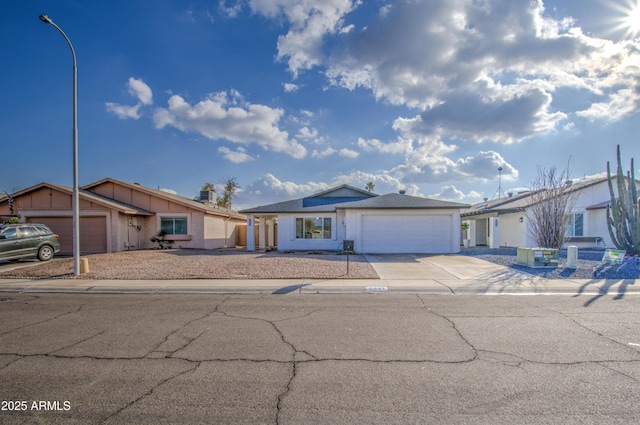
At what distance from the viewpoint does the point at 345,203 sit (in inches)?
858

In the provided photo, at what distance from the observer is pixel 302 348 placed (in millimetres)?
4941

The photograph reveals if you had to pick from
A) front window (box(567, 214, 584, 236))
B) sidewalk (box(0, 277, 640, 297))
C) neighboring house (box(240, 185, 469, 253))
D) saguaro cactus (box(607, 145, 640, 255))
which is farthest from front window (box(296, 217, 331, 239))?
front window (box(567, 214, 584, 236))

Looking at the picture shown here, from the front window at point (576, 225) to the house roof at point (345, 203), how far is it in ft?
29.5

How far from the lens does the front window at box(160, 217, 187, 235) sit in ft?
76.7

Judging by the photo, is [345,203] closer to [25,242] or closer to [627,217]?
[627,217]

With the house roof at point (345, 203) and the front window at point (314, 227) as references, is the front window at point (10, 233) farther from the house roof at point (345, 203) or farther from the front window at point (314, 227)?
the front window at point (314, 227)

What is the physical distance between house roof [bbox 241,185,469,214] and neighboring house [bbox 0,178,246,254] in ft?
15.3

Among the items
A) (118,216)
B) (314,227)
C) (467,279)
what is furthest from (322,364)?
(118,216)

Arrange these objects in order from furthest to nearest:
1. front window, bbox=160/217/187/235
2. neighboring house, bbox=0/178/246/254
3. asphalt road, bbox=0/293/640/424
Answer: front window, bbox=160/217/187/235
neighboring house, bbox=0/178/246/254
asphalt road, bbox=0/293/640/424

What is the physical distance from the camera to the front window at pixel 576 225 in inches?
889

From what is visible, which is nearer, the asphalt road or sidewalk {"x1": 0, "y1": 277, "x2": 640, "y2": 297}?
the asphalt road

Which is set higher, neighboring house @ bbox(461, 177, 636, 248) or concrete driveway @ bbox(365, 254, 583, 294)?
neighboring house @ bbox(461, 177, 636, 248)

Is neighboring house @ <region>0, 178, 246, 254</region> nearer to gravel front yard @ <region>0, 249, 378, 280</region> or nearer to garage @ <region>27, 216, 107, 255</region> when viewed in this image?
garage @ <region>27, 216, 107, 255</region>

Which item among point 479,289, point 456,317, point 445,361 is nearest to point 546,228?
point 479,289
